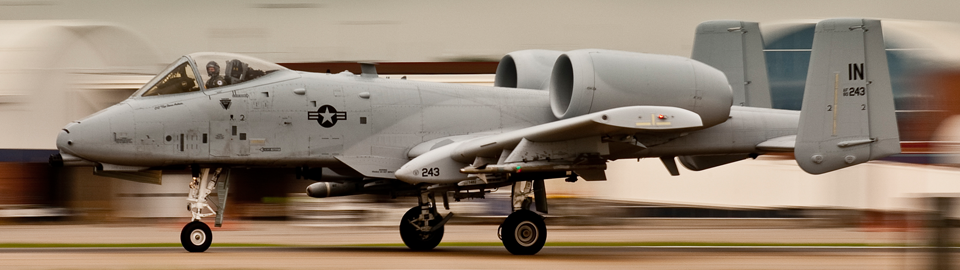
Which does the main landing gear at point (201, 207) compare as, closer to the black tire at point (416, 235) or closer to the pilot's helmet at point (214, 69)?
the pilot's helmet at point (214, 69)

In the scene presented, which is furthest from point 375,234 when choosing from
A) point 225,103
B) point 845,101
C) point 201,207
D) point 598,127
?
point 845,101

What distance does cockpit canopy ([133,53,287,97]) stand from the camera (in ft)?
41.9

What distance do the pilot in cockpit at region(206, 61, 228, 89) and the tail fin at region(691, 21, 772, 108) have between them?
23.3 feet

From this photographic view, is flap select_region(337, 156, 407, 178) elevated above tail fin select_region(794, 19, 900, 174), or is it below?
below

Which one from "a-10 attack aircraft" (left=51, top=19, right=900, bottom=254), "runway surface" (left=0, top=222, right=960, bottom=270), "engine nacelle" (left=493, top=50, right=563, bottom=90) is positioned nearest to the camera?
"runway surface" (left=0, top=222, right=960, bottom=270)

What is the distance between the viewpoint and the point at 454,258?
1262 centimetres

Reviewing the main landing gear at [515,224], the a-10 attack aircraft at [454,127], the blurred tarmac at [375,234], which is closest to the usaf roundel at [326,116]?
the a-10 attack aircraft at [454,127]

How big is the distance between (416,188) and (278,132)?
2.03 m

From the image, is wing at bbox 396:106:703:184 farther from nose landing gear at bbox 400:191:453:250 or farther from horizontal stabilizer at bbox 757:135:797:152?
horizontal stabilizer at bbox 757:135:797:152

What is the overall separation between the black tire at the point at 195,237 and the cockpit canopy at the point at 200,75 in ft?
5.59

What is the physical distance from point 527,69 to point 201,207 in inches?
197

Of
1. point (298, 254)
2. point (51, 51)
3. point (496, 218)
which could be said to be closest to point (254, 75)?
point (298, 254)

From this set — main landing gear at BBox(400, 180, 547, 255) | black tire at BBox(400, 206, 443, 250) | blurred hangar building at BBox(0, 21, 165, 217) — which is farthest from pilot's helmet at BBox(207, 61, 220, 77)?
blurred hangar building at BBox(0, 21, 165, 217)

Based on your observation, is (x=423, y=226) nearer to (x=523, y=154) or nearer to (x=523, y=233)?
(x=523, y=233)
